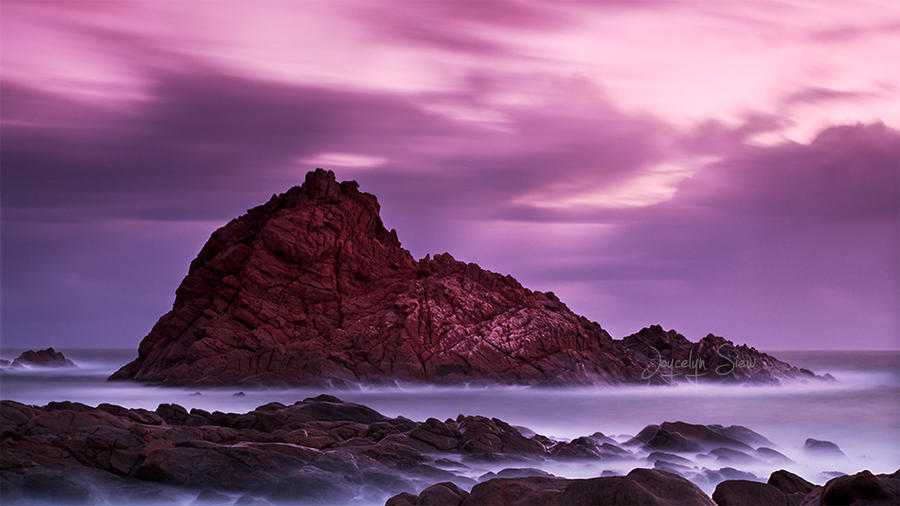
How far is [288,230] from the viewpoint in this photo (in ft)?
203

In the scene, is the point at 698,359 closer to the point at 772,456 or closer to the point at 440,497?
the point at 772,456

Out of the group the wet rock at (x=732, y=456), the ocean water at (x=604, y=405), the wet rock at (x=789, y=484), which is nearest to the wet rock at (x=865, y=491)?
the wet rock at (x=789, y=484)

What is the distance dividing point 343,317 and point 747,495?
160 ft

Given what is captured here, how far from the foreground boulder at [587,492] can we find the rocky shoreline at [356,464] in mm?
19

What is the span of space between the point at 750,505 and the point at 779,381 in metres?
65.9

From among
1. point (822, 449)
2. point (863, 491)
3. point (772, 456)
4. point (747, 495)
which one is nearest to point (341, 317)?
point (822, 449)

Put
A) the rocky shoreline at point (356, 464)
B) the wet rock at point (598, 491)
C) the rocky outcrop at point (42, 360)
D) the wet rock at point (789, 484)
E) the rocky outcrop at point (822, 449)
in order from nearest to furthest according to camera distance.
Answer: the wet rock at point (598, 491) < the rocky shoreline at point (356, 464) < the wet rock at point (789, 484) < the rocky outcrop at point (822, 449) < the rocky outcrop at point (42, 360)

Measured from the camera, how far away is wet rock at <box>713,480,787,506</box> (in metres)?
13.2

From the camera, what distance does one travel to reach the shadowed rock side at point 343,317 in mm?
56406

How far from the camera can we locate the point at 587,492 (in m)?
11.0

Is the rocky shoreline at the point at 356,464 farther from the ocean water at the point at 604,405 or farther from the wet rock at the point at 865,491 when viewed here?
the ocean water at the point at 604,405

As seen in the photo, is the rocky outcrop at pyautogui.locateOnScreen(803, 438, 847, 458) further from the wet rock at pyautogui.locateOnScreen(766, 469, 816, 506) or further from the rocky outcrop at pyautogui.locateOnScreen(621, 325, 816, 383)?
the rocky outcrop at pyautogui.locateOnScreen(621, 325, 816, 383)

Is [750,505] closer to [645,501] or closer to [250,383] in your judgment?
[645,501]

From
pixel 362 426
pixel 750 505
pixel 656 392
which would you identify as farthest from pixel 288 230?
pixel 750 505
